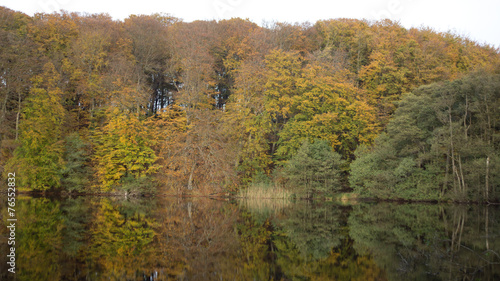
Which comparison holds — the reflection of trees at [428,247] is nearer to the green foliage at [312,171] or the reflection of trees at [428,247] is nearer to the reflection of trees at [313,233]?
the reflection of trees at [313,233]

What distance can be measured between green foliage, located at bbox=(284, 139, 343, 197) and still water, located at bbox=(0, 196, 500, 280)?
41.0ft

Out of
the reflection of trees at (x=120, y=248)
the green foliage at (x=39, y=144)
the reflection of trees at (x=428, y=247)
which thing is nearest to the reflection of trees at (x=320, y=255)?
the reflection of trees at (x=428, y=247)

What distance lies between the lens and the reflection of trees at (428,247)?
6969 millimetres

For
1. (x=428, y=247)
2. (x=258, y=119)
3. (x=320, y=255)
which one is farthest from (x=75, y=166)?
(x=428, y=247)

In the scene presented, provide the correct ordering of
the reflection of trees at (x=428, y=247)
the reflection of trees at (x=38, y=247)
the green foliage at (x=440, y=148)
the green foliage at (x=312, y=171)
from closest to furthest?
the reflection of trees at (x=38, y=247) < the reflection of trees at (x=428, y=247) < the green foliage at (x=440, y=148) < the green foliage at (x=312, y=171)

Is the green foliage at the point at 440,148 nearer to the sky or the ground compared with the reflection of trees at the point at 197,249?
nearer to the sky

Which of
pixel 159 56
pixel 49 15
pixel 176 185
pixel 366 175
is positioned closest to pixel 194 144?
pixel 176 185

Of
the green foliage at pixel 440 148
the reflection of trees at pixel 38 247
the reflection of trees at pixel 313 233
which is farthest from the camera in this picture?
the green foliage at pixel 440 148

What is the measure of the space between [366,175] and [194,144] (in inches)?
502

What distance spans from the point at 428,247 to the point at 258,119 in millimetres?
21392

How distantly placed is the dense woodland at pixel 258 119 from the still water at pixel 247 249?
12.2 metres

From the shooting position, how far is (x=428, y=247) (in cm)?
907

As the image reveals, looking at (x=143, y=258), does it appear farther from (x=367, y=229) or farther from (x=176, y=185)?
(x=176, y=185)

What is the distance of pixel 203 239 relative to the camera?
9961 millimetres
